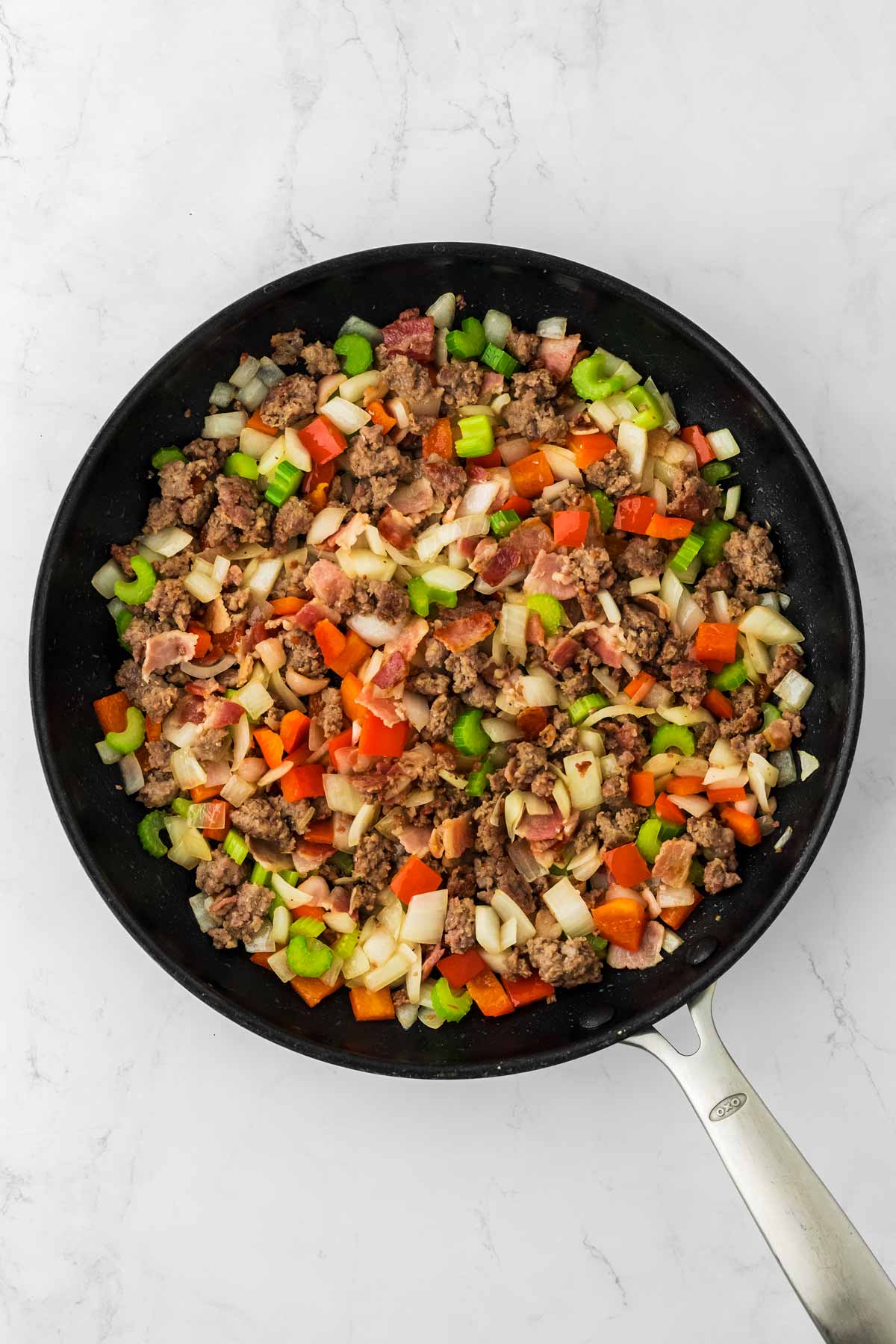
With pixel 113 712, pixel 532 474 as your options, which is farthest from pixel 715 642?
pixel 113 712

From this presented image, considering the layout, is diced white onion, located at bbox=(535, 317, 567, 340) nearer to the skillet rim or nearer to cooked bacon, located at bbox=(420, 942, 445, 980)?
the skillet rim

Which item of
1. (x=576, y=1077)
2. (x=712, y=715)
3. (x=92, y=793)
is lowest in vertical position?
(x=576, y=1077)

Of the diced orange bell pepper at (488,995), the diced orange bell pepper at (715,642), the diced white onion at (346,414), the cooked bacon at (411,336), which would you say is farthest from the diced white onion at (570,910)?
the cooked bacon at (411,336)

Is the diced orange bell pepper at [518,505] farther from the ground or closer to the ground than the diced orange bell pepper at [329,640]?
farther from the ground

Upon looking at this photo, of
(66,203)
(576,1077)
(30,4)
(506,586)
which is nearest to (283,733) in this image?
(506,586)

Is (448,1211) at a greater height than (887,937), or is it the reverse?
(887,937)

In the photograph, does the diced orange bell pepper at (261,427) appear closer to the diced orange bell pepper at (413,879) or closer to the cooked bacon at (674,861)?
the diced orange bell pepper at (413,879)

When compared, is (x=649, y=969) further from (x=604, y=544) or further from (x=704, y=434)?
(x=704, y=434)

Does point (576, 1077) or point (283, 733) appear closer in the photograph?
point (283, 733)
